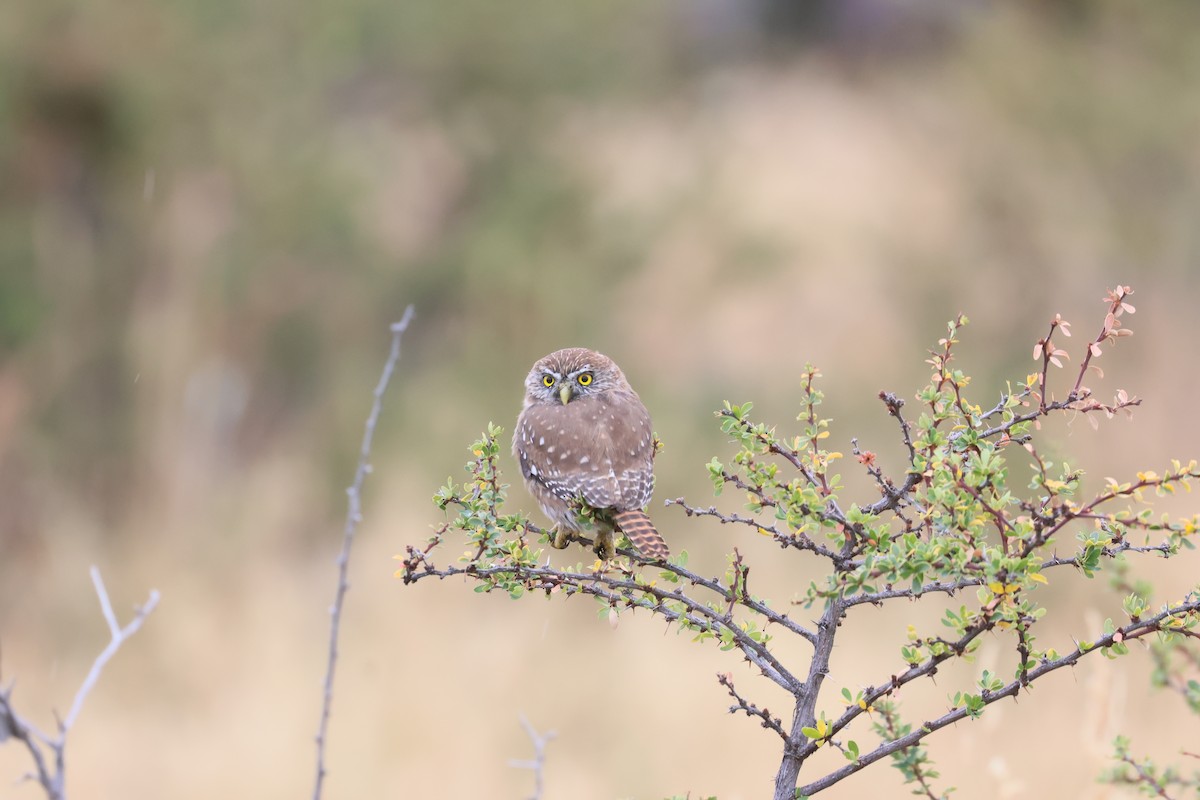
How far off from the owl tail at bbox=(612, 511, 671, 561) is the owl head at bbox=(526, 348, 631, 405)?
0.83 metres

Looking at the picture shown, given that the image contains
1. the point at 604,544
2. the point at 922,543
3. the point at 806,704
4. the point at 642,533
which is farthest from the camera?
the point at 604,544

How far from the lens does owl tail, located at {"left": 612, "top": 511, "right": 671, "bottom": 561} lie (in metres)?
2.83

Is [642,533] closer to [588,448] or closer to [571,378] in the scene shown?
[588,448]

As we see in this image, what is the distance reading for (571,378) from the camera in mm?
4000

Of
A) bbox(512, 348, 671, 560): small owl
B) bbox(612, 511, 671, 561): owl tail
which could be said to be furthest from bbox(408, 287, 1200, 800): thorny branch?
bbox(512, 348, 671, 560): small owl

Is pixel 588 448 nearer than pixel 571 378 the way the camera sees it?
Yes

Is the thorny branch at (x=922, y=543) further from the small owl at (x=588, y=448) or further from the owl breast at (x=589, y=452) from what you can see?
the owl breast at (x=589, y=452)

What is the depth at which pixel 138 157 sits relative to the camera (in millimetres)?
7629

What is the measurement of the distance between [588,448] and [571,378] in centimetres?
54

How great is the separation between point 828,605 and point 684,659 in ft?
14.8

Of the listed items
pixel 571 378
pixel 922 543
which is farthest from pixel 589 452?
pixel 922 543

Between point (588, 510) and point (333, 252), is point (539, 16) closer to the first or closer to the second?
point (333, 252)

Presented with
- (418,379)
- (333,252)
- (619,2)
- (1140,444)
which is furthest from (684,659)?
(619,2)

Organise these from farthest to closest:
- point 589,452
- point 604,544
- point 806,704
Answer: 1. point 589,452
2. point 604,544
3. point 806,704
